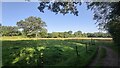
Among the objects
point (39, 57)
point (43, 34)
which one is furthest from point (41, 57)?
point (43, 34)

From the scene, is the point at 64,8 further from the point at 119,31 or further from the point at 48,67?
the point at 119,31

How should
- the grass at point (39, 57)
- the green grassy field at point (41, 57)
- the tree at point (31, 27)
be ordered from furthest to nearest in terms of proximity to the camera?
the tree at point (31, 27) < the grass at point (39, 57) < the green grassy field at point (41, 57)

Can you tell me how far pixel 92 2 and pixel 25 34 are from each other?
5195 cm

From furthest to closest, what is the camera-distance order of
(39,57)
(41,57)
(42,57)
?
1. (42,57)
2. (39,57)
3. (41,57)

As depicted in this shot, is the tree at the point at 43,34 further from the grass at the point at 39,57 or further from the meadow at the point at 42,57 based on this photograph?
the grass at the point at 39,57

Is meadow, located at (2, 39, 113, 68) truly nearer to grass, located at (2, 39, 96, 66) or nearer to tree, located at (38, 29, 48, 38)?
grass, located at (2, 39, 96, 66)

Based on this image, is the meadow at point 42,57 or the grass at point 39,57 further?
the grass at point 39,57

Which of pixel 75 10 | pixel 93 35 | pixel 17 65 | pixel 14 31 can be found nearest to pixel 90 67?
pixel 75 10

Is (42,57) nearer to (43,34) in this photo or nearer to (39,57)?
(39,57)

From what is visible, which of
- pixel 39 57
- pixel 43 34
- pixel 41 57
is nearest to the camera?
pixel 41 57

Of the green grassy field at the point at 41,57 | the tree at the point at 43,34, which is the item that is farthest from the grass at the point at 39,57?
the tree at the point at 43,34

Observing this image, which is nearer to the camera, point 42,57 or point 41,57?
point 41,57

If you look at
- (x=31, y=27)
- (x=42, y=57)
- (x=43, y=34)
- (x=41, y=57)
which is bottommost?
(x=42, y=57)

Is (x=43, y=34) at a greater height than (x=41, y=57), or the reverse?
(x=43, y=34)
